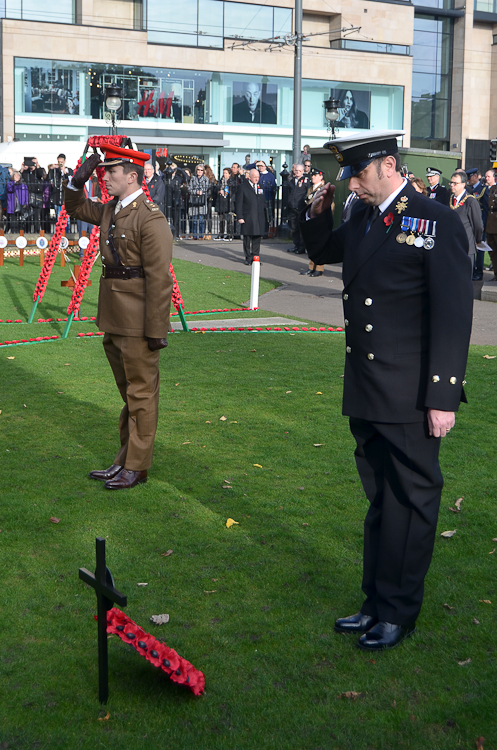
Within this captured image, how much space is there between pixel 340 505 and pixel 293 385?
3511 millimetres

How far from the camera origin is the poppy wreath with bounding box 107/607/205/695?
3357 mm

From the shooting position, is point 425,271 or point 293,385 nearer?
point 425,271

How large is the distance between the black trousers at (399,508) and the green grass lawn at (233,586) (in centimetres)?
28

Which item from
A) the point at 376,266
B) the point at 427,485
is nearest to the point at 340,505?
the point at 427,485

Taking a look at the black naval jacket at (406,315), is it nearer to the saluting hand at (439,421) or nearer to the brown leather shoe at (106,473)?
the saluting hand at (439,421)

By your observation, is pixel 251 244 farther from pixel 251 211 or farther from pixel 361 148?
pixel 361 148

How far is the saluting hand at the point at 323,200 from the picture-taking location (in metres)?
3.78

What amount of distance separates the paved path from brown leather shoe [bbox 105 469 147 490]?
7.06 meters

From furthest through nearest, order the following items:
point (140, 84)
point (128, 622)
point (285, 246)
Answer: point (140, 84) → point (285, 246) → point (128, 622)

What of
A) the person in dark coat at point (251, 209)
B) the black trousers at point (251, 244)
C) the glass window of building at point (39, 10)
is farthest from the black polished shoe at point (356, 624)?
the glass window of building at point (39, 10)

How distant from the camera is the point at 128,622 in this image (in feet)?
11.2

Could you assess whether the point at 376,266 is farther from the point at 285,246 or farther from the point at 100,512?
the point at 285,246

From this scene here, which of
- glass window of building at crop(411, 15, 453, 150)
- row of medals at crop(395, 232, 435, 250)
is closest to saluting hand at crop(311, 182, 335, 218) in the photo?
row of medals at crop(395, 232, 435, 250)

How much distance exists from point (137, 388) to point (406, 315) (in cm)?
260
